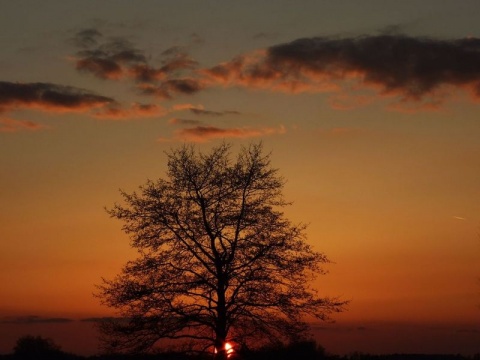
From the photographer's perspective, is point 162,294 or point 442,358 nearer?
point 162,294

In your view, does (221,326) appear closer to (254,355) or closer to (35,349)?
(254,355)

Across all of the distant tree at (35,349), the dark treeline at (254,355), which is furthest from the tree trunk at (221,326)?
the distant tree at (35,349)

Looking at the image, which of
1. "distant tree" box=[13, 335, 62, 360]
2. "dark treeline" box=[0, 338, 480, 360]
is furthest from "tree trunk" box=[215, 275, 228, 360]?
"distant tree" box=[13, 335, 62, 360]

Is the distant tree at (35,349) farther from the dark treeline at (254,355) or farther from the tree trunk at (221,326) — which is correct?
the tree trunk at (221,326)

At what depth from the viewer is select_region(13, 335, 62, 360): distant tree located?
140ft

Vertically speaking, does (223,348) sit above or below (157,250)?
below

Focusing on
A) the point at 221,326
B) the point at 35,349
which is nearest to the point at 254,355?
the point at 221,326

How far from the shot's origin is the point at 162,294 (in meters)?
33.2

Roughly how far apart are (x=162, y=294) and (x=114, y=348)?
297cm

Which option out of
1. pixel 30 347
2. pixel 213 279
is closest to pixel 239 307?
pixel 213 279

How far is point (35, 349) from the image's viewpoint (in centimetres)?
4478

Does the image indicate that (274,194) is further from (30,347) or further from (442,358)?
(30,347)

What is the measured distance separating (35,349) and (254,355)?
17061 mm

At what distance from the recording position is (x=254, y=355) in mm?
33031
